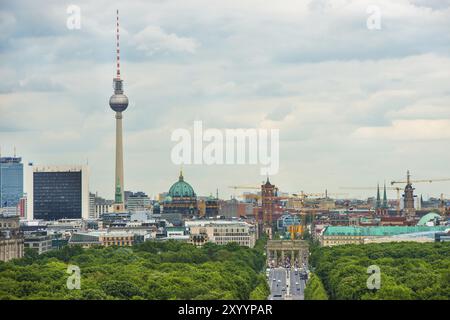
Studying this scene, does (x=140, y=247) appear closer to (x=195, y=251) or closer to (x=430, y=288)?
(x=195, y=251)

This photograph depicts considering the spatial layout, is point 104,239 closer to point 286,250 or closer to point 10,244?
point 286,250

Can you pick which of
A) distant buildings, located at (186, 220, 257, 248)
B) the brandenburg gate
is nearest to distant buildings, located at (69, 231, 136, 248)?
distant buildings, located at (186, 220, 257, 248)

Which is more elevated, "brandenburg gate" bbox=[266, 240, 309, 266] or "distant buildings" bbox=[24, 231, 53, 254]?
"distant buildings" bbox=[24, 231, 53, 254]

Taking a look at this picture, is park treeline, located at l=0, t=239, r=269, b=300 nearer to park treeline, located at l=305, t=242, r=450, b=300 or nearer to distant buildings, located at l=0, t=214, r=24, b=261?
park treeline, located at l=305, t=242, r=450, b=300

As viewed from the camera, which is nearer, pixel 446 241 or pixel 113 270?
pixel 113 270

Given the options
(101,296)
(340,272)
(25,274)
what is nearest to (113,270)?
(25,274)

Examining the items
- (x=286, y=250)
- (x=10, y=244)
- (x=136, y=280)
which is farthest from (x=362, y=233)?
(x=136, y=280)


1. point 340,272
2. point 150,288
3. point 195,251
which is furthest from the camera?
point 195,251
